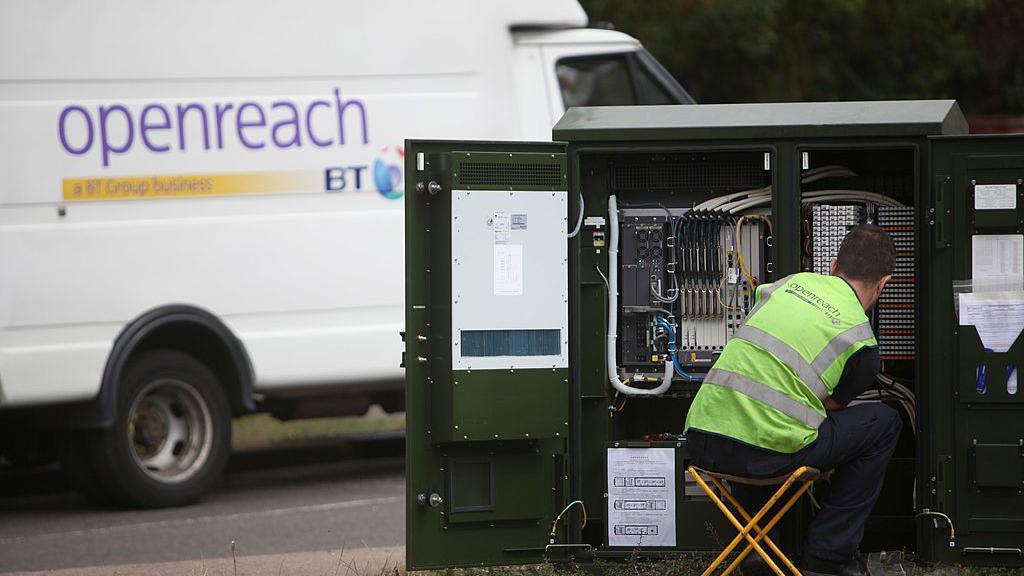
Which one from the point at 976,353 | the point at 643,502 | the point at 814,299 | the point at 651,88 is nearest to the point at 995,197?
the point at 976,353

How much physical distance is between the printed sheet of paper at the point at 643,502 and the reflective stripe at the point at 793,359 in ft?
3.17

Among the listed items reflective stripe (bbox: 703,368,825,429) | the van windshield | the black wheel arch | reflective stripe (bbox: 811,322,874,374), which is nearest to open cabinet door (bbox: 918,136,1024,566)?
reflective stripe (bbox: 811,322,874,374)

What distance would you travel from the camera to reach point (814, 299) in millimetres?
6137

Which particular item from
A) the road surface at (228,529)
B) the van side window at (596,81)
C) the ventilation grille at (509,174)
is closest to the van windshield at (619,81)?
the van side window at (596,81)

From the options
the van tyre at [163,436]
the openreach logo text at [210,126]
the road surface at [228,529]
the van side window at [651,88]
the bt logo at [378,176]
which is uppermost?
the van side window at [651,88]

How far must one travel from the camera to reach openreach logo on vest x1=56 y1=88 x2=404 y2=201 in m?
9.51

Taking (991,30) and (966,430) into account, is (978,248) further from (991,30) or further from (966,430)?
(991,30)

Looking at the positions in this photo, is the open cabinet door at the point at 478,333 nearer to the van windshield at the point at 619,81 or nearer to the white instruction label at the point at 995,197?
the white instruction label at the point at 995,197

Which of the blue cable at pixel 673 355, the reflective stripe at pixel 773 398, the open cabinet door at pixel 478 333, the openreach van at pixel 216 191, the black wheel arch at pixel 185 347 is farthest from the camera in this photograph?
the black wheel arch at pixel 185 347

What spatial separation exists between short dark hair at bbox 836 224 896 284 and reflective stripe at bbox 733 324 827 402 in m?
0.44

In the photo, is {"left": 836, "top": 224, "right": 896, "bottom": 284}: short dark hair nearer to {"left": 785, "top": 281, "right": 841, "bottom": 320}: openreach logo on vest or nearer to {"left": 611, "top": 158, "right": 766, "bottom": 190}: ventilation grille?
{"left": 785, "top": 281, "right": 841, "bottom": 320}: openreach logo on vest

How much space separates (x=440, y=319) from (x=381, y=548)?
6.54 ft

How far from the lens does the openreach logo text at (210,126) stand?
Answer: 31.2ft

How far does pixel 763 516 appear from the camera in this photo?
652 centimetres
